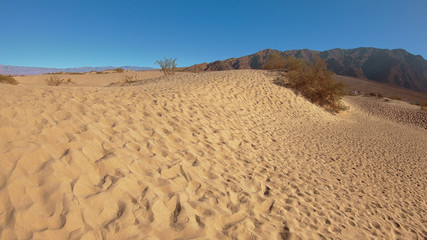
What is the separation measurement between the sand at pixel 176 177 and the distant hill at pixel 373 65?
2043 inches

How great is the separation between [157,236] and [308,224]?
1932mm

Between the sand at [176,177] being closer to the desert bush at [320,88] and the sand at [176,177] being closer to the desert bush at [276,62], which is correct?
the desert bush at [320,88]

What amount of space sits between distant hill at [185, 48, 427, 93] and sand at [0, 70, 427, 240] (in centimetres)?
5190

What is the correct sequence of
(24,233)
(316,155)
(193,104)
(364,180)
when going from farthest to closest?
(193,104) < (316,155) < (364,180) < (24,233)

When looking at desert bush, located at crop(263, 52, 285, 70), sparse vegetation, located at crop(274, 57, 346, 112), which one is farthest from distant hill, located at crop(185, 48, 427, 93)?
sparse vegetation, located at crop(274, 57, 346, 112)

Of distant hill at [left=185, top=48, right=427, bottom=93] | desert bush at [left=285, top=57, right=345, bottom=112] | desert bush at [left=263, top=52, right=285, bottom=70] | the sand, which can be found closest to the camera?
the sand

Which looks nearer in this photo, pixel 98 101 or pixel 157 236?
pixel 157 236

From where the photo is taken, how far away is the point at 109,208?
7.16ft

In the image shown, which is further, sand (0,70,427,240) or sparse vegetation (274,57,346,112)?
sparse vegetation (274,57,346,112)

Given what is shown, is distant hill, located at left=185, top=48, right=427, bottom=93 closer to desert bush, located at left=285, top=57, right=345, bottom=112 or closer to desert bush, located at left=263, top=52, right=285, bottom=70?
desert bush, located at left=263, top=52, right=285, bottom=70

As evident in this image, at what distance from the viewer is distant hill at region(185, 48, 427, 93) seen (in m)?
62.5

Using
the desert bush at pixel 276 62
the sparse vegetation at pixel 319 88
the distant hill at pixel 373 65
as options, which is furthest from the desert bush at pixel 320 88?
the distant hill at pixel 373 65

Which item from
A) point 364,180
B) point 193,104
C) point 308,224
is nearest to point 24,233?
point 308,224

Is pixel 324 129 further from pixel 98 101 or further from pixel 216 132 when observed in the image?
pixel 98 101
